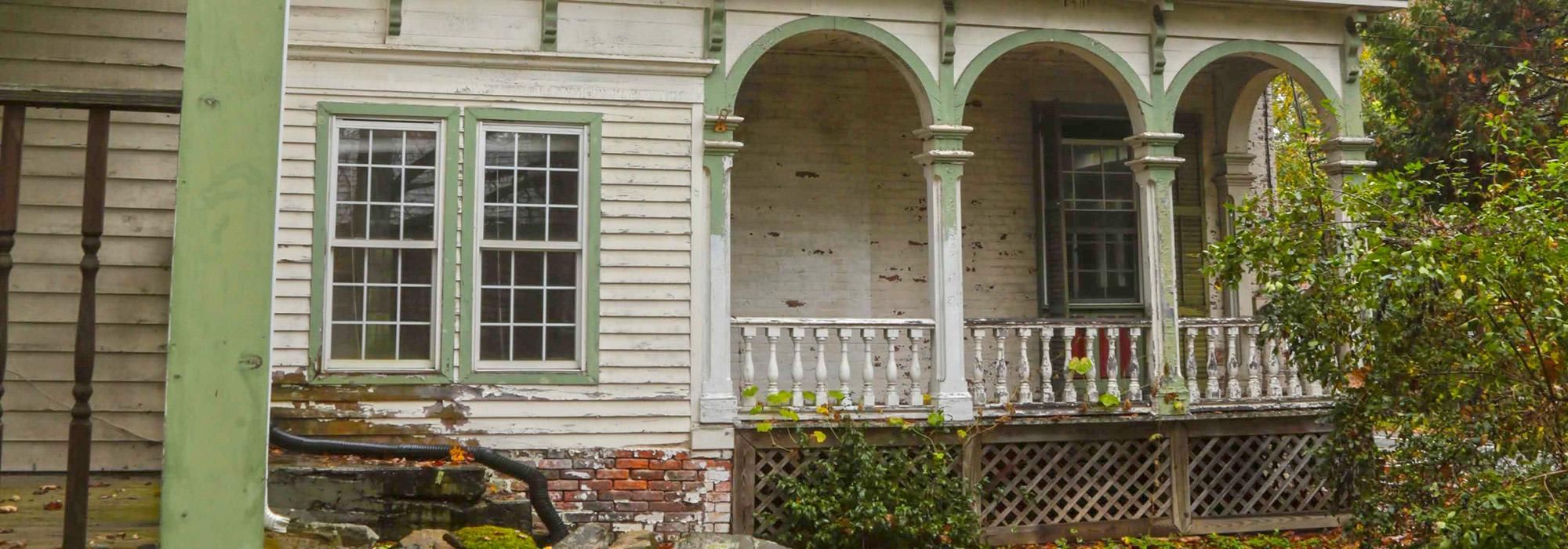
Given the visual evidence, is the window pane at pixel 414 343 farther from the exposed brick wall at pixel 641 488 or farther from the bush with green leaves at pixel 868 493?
the bush with green leaves at pixel 868 493

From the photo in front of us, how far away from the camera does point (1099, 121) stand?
1162cm

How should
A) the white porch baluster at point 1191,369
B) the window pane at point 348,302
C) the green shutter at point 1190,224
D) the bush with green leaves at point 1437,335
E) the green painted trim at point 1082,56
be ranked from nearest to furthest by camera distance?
the bush with green leaves at point 1437,335 → the window pane at point 348,302 → the green painted trim at point 1082,56 → the white porch baluster at point 1191,369 → the green shutter at point 1190,224

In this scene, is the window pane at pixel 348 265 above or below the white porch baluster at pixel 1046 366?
above

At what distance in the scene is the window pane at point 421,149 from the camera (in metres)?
8.25

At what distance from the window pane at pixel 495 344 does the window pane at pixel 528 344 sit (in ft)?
0.18

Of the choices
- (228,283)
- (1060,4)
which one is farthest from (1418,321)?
(228,283)

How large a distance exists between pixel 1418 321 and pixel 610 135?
219 inches

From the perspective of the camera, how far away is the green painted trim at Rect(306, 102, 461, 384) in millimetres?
7996

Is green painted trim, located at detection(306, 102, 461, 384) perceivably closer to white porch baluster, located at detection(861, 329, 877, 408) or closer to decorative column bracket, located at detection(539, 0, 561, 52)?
decorative column bracket, located at detection(539, 0, 561, 52)

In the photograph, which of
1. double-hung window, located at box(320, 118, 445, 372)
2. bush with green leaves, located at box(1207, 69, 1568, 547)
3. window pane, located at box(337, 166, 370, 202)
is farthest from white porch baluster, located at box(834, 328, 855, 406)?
window pane, located at box(337, 166, 370, 202)

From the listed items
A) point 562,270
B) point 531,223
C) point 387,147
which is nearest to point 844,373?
point 562,270

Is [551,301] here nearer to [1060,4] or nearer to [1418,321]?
[1060,4]

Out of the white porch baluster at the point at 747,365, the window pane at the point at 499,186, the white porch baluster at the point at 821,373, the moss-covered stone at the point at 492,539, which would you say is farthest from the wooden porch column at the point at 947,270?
the moss-covered stone at the point at 492,539

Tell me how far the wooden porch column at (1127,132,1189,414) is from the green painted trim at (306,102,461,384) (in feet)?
17.7
